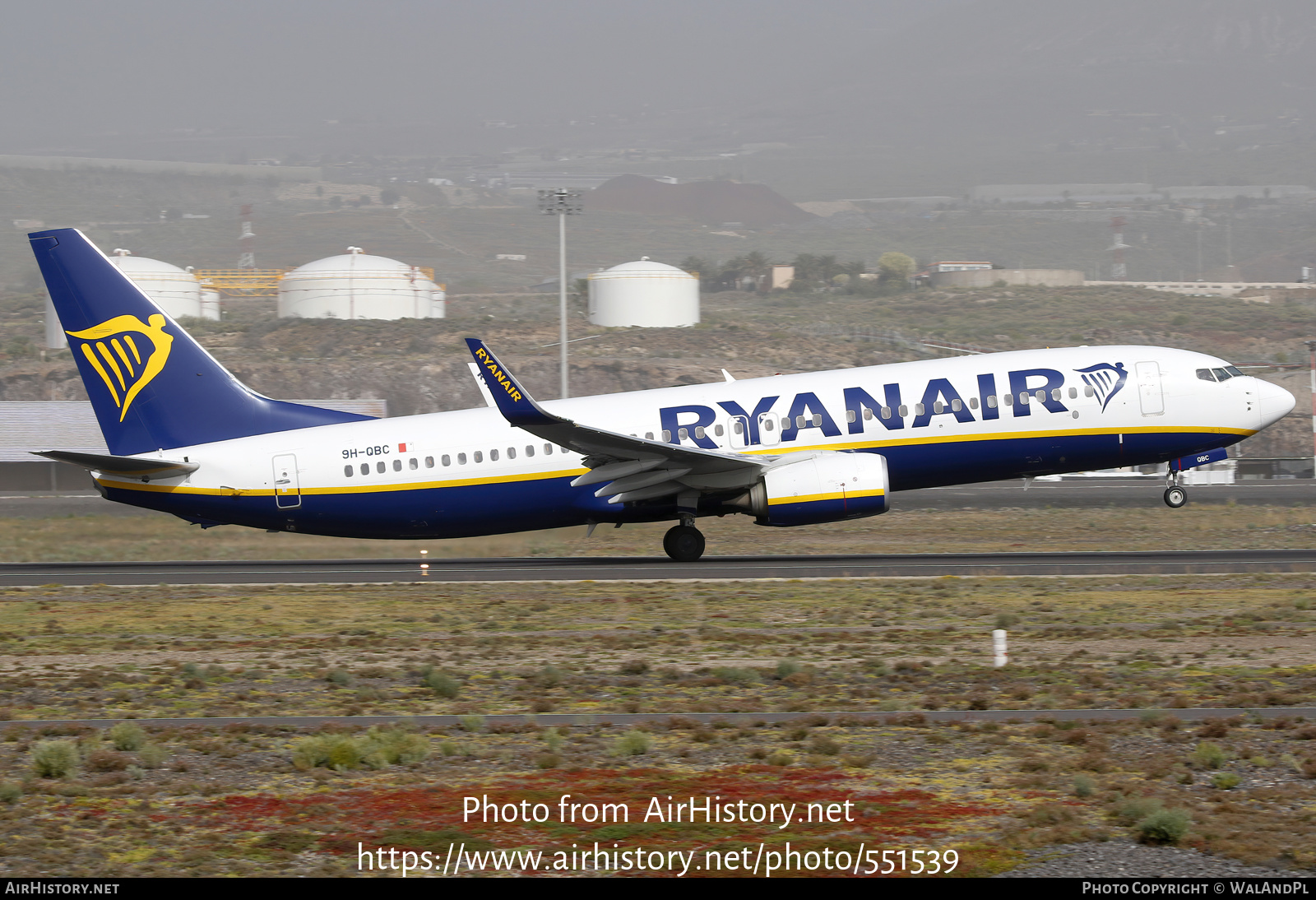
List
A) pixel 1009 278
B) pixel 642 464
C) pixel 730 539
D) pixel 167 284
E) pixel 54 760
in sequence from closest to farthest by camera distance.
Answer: pixel 54 760, pixel 642 464, pixel 730 539, pixel 167 284, pixel 1009 278

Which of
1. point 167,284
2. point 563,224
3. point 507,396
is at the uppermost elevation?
point 167,284

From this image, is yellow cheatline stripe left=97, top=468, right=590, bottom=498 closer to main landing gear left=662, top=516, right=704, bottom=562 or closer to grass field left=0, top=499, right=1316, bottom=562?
grass field left=0, top=499, right=1316, bottom=562

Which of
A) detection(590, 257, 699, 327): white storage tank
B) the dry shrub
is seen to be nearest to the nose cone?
the dry shrub

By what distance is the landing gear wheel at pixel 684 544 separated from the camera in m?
31.4

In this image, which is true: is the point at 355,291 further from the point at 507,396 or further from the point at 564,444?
the point at 507,396

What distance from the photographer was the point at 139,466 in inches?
1164

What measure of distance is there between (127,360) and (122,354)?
19 cm

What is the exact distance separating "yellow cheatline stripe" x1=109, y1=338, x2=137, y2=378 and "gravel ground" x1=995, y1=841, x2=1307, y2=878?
25.1 m

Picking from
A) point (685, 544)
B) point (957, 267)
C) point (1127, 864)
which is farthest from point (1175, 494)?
point (957, 267)

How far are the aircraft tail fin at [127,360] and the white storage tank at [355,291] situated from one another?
97943mm

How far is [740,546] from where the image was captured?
38.2 meters

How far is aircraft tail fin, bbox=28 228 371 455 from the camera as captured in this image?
30.0 metres

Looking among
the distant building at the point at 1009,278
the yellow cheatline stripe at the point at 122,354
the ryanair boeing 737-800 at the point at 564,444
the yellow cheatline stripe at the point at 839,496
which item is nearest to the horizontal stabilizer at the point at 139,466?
the ryanair boeing 737-800 at the point at 564,444
